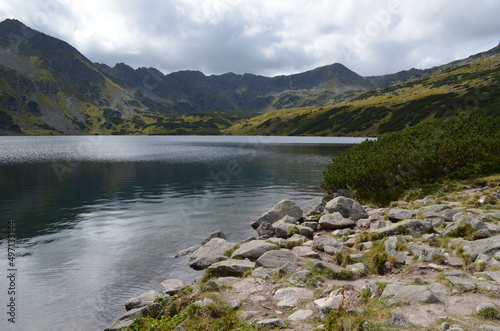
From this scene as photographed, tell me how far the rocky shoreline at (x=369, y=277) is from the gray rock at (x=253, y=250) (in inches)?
2.2

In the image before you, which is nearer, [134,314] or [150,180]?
[134,314]

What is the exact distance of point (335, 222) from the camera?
21.9 m

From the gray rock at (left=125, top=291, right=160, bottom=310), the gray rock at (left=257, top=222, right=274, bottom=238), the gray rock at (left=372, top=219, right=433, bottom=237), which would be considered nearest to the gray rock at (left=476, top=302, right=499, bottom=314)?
the gray rock at (left=372, top=219, right=433, bottom=237)

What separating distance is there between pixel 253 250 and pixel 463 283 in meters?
9.71

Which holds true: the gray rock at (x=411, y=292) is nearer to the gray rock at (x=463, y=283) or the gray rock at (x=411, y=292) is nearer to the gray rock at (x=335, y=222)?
the gray rock at (x=463, y=283)

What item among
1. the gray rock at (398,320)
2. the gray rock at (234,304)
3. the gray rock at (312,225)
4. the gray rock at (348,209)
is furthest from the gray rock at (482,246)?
the gray rock at (312,225)

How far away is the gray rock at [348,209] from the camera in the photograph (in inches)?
914

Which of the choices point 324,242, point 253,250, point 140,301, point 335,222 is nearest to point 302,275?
point 253,250

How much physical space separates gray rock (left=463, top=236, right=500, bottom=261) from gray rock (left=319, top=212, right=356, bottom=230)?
28.1ft

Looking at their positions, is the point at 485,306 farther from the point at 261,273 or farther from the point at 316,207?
the point at 316,207

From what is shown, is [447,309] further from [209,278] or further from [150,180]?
[150,180]

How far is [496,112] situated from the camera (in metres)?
135

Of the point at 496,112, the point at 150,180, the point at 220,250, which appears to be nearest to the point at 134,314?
the point at 220,250

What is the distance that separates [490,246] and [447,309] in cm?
533
